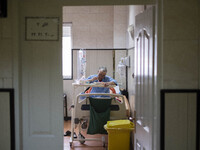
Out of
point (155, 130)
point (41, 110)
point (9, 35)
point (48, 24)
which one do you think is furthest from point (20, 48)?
point (155, 130)

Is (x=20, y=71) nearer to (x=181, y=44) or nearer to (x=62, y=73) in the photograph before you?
(x=62, y=73)

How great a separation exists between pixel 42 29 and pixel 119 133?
172cm

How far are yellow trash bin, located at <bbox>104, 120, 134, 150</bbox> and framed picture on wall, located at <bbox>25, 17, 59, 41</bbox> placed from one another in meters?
1.50

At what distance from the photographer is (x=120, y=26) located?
17.5 ft

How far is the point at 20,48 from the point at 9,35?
14 centimetres

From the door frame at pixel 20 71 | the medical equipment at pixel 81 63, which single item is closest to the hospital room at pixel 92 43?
the medical equipment at pixel 81 63

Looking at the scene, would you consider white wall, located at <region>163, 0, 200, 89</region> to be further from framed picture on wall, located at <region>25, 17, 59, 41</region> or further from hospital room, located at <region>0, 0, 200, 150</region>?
framed picture on wall, located at <region>25, 17, 59, 41</region>

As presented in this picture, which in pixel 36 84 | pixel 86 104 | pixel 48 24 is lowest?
pixel 86 104

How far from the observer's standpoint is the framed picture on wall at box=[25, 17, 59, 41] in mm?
2104

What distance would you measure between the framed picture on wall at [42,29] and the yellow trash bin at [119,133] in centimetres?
150

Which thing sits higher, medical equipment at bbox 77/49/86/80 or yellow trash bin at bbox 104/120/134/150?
medical equipment at bbox 77/49/86/80

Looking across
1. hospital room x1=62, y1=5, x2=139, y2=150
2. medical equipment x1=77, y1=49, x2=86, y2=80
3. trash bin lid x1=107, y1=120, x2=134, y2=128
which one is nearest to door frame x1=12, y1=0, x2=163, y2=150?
trash bin lid x1=107, y1=120, x2=134, y2=128

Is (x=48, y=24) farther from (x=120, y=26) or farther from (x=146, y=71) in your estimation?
(x=120, y=26)

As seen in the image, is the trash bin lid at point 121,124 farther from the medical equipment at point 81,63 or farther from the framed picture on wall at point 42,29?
the medical equipment at point 81,63
